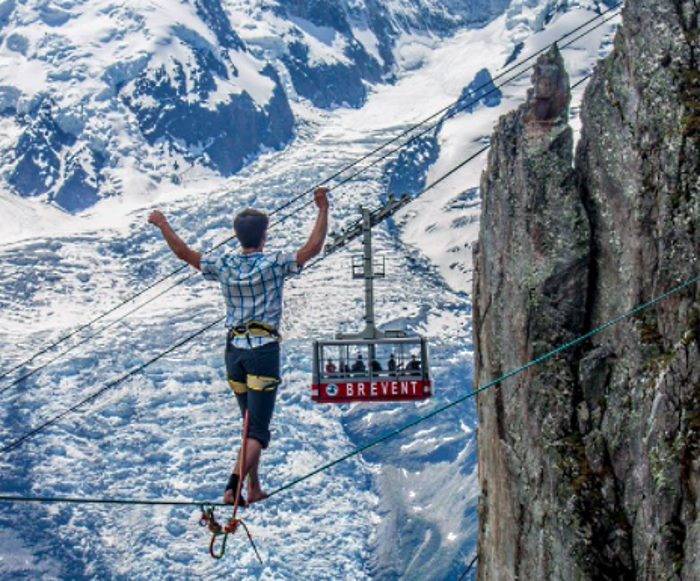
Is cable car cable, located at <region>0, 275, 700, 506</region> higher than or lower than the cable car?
higher

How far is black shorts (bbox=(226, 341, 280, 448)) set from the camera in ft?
43.8

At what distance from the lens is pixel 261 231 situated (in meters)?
13.4

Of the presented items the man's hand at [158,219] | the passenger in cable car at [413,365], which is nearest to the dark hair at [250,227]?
the man's hand at [158,219]

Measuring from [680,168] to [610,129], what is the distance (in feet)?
8.14

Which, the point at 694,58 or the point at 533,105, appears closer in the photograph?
the point at 694,58

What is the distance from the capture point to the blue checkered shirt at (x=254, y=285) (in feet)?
44.0

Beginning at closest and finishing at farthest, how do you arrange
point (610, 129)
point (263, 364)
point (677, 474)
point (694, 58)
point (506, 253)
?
point (263, 364)
point (677, 474)
point (694, 58)
point (610, 129)
point (506, 253)

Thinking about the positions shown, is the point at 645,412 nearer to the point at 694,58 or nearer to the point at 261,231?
the point at 694,58

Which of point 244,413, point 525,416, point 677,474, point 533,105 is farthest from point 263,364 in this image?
point 533,105

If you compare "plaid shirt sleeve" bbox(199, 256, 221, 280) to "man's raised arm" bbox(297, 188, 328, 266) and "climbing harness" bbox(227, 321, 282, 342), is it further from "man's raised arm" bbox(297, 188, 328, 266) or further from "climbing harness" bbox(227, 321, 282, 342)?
"man's raised arm" bbox(297, 188, 328, 266)

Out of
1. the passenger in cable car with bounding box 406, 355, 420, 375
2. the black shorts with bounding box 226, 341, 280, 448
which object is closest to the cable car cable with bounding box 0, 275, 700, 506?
the black shorts with bounding box 226, 341, 280, 448

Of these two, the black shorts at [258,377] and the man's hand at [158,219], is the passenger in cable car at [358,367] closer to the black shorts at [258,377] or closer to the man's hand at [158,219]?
the man's hand at [158,219]

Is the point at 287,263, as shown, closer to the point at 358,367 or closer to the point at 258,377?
the point at 258,377

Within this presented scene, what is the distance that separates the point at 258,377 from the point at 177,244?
5.91 ft
